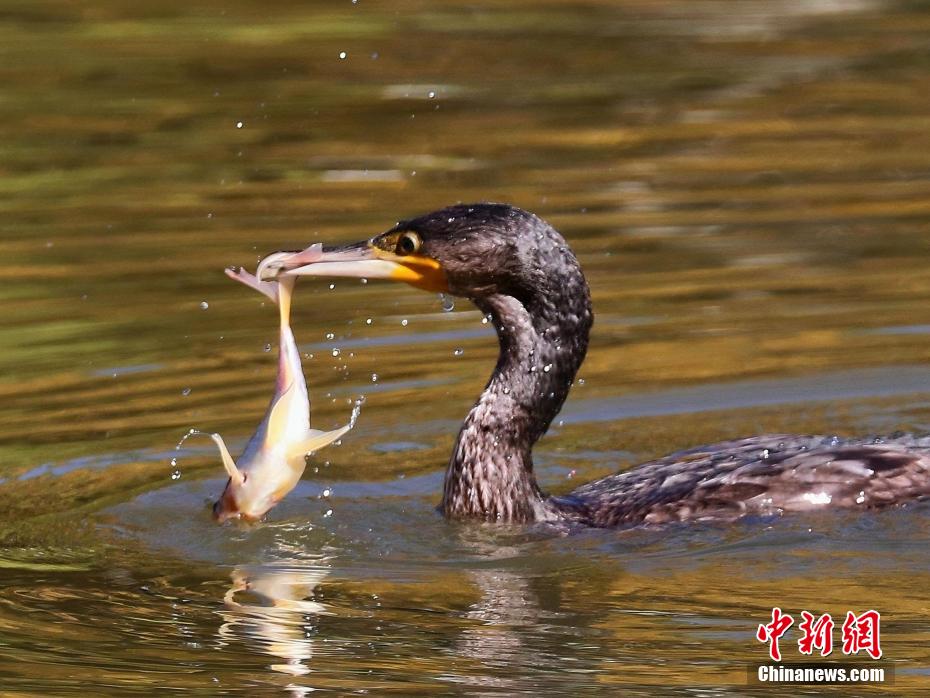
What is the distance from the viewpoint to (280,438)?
826 centimetres

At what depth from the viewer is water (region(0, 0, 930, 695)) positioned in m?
7.73

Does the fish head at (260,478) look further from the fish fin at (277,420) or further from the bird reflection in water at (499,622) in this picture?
the bird reflection in water at (499,622)

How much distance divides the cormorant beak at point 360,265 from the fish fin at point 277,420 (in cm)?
47

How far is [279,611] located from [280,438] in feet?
2.16

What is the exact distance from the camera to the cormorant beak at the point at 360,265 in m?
8.34

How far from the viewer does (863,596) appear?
7.92 m

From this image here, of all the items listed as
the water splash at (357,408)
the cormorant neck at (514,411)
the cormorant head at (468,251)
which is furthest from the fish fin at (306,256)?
the water splash at (357,408)

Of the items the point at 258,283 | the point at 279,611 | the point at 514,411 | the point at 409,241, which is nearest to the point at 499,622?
the point at 279,611

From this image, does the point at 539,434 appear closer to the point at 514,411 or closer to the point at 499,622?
the point at 514,411

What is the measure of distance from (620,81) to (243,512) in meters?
9.28

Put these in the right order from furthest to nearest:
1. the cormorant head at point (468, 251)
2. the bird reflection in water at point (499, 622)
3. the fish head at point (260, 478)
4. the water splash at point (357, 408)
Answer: the water splash at point (357, 408), the cormorant head at point (468, 251), the fish head at point (260, 478), the bird reflection in water at point (499, 622)

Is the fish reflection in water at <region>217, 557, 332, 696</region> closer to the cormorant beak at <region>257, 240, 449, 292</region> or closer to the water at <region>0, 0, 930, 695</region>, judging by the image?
the water at <region>0, 0, 930, 695</region>

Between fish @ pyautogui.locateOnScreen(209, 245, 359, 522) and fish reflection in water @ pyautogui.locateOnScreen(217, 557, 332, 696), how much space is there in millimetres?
269

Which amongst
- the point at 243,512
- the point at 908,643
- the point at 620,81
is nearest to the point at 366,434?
the point at 243,512
